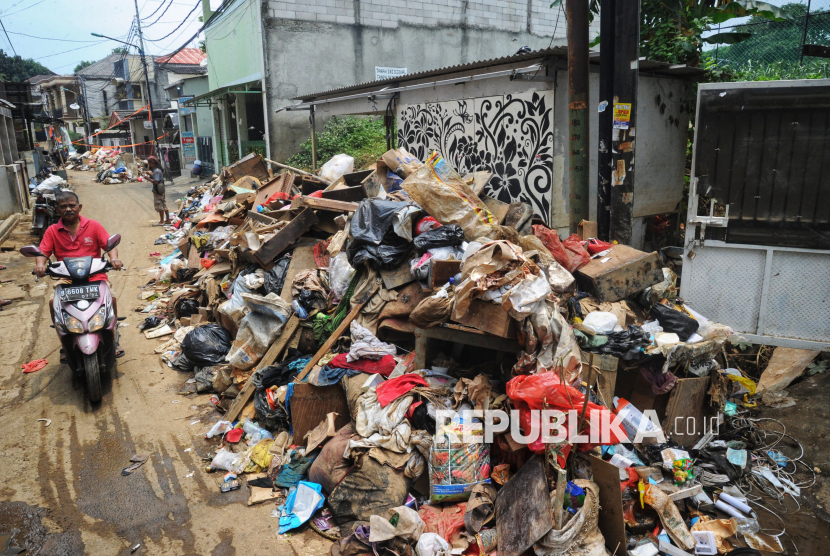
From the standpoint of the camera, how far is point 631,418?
159 inches

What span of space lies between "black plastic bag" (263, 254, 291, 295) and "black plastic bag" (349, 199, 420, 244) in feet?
4.38

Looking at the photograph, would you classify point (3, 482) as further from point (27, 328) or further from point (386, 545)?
point (27, 328)

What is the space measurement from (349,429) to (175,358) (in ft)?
10.2

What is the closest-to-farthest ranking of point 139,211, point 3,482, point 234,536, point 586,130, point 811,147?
point 234,536 < point 3,482 < point 811,147 < point 586,130 < point 139,211

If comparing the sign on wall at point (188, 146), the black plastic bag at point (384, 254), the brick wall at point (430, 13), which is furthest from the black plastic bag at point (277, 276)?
the sign on wall at point (188, 146)

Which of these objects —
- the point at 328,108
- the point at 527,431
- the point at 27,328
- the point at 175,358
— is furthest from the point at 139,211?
the point at 527,431

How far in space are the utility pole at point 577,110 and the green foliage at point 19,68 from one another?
66.0 metres

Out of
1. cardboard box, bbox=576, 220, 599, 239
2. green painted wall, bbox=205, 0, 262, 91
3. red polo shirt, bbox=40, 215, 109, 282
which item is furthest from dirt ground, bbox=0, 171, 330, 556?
green painted wall, bbox=205, 0, 262, 91

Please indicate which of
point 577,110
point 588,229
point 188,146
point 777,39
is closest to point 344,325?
point 588,229

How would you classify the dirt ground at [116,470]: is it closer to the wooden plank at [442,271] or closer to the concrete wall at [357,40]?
the wooden plank at [442,271]

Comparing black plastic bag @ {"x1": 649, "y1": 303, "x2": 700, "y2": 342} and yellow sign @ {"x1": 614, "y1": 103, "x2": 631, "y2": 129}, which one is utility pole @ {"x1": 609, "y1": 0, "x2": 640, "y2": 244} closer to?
yellow sign @ {"x1": 614, "y1": 103, "x2": 631, "y2": 129}

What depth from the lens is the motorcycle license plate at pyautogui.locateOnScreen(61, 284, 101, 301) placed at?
5.11 meters

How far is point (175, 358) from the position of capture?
621 cm

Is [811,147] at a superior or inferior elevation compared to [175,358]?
superior
